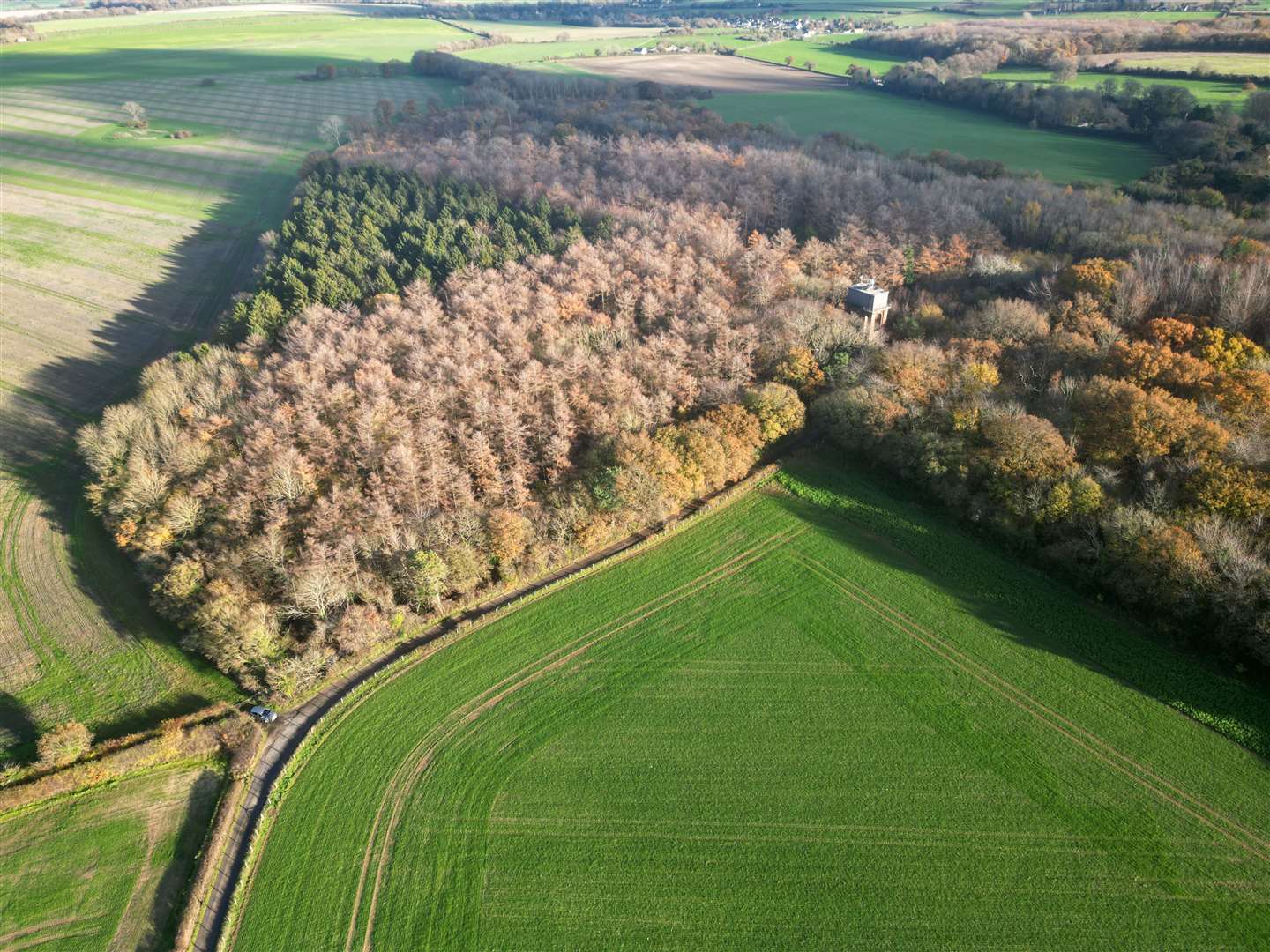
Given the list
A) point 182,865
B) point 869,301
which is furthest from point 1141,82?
point 182,865

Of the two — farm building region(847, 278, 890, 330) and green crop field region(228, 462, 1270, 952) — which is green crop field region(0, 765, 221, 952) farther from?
farm building region(847, 278, 890, 330)

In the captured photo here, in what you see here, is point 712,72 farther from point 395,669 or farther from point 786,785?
point 786,785

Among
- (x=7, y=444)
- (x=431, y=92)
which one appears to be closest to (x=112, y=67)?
(x=431, y=92)

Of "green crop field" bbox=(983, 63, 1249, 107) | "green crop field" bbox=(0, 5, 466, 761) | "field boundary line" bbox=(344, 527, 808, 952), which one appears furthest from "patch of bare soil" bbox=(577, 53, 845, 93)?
"field boundary line" bbox=(344, 527, 808, 952)

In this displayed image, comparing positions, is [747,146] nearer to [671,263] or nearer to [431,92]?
[671,263]

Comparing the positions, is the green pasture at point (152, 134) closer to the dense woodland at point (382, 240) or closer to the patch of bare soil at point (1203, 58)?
the dense woodland at point (382, 240)

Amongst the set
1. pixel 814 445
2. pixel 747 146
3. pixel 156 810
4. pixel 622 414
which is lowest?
pixel 156 810

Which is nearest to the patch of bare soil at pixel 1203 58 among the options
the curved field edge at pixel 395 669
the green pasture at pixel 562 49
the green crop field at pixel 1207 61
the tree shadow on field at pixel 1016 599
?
the green crop field at pixel 1207 61
